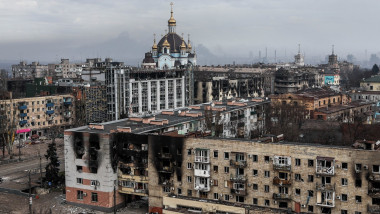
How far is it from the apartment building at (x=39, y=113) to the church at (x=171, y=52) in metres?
31.9

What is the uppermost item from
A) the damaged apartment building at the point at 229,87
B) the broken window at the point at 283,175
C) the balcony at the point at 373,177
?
the damaged apartment building at the point at 229,87

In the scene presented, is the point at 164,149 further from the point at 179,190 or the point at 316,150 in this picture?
the point at 316,150

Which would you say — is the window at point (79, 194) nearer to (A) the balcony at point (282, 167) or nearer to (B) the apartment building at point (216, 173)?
(B) the apartment building at point (216, 173)

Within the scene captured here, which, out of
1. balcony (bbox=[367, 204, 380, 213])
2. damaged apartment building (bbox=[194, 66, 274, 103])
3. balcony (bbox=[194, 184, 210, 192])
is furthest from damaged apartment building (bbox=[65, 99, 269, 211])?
damaged apartment building (bbox=[194, 66, 274, 103])

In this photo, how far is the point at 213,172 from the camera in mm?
34875

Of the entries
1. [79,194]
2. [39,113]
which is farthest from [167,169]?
[39,113]

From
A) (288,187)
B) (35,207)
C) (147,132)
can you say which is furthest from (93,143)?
(288,187)

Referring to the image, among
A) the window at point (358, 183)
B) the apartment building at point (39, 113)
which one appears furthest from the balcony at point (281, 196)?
the apartment building at point (39, 113)

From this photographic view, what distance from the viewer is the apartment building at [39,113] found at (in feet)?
222

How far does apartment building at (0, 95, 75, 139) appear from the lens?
67.8 meters

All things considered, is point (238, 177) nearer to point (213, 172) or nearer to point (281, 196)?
point (213, 172)

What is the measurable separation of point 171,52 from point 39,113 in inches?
2025

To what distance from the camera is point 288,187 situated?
32469 mm

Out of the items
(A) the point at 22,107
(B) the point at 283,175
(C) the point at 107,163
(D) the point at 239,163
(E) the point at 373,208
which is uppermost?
(A) the point at 22,107
